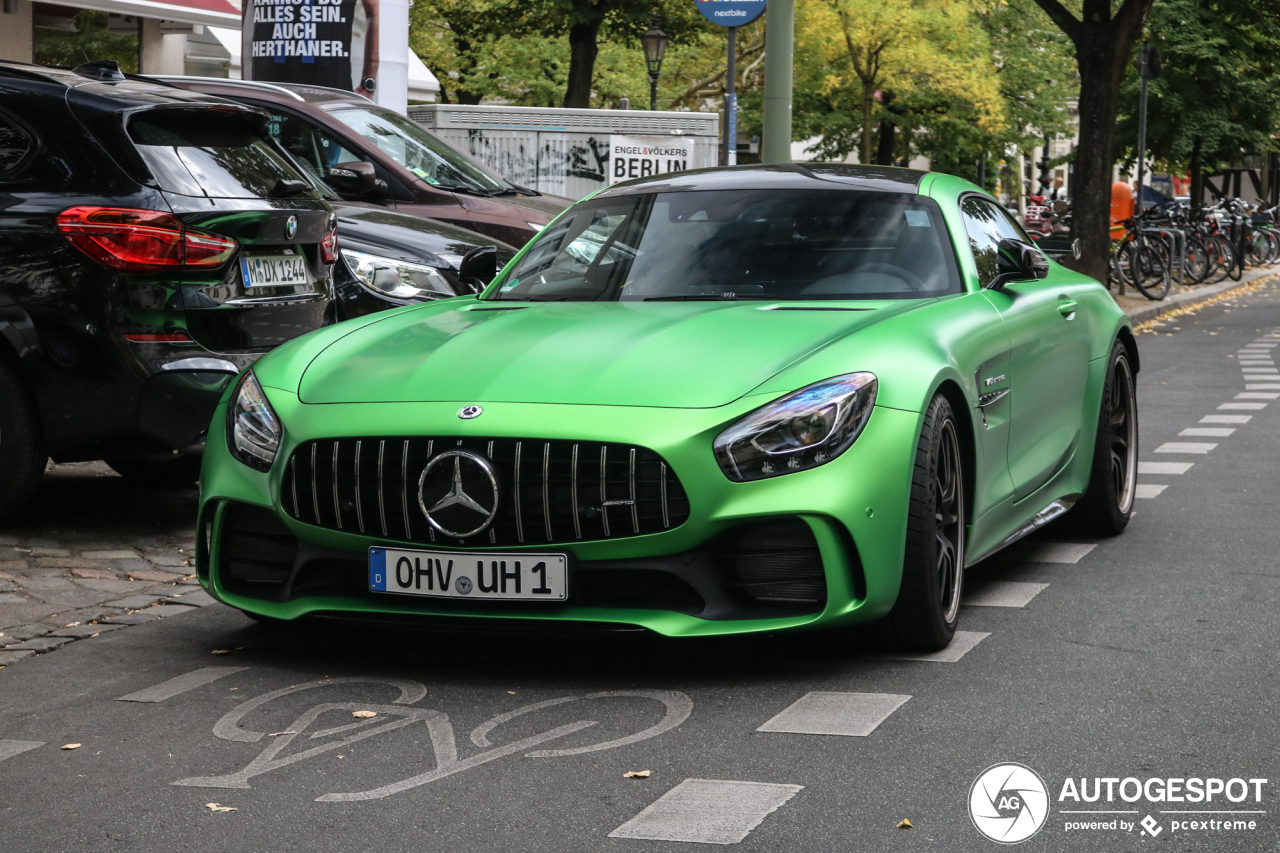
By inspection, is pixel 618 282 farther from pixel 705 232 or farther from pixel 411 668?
pixel 411 668

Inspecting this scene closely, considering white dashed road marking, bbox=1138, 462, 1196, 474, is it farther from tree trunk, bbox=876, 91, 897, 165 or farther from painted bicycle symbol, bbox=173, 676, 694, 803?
tree trunk, bbox=876, 91, 897, 165

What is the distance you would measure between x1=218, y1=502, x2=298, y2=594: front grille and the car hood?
0.35 metres

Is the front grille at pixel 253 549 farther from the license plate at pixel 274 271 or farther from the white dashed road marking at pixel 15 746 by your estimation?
the license plate at pixel 274 271

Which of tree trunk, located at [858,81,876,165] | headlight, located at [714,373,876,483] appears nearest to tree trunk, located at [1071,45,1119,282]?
headlight, located at [714,373,876,483]

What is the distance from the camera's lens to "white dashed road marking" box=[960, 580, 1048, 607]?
231 inches

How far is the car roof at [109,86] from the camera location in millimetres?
6977

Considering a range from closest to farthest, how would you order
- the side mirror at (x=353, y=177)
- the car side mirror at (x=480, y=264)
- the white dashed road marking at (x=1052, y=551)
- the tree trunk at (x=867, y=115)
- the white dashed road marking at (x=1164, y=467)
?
the car side mirror at (x=480, y=264), the white dashed road marking at (x=1052, y=551), the white dashed road marking at (x=1164, y=467), the side mirror at (x=353, y=177), the tree trunk at (x=867, y=115)

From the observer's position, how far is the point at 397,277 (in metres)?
9.02

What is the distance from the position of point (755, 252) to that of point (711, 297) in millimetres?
258

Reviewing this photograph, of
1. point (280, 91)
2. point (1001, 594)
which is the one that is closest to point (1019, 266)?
point (1001, 594)

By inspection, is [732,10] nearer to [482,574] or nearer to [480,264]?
[480,264]

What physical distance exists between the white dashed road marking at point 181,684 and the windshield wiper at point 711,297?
169 centimetres

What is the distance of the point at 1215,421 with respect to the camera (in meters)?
11.5

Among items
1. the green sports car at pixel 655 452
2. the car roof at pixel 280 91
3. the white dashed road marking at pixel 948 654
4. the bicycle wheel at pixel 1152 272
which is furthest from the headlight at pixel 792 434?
the bicycle wheel at pixel 1152 272
